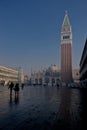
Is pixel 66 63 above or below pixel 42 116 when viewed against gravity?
above

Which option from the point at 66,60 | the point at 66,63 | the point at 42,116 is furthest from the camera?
the point at 66,60

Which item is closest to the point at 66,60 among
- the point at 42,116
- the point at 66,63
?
the point at 66,63

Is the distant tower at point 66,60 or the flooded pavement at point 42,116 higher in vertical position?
the distant tower at point 66,60

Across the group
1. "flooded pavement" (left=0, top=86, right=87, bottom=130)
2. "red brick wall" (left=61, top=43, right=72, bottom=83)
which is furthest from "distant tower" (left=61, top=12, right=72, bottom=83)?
"flooded pavement" (left=0, top=86, right=87, bottom=130)

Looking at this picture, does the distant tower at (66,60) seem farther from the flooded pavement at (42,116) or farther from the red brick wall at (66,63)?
the flooded pavement at (42,116)

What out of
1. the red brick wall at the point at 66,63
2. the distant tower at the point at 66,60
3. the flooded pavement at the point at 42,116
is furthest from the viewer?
the distant tower at the point at 66,60

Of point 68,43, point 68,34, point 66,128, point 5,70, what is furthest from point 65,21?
point 66,128

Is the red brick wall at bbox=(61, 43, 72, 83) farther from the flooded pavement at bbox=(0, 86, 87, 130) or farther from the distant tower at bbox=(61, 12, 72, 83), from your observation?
the flooded pavement at bbox=(0, 86, 87, 130)

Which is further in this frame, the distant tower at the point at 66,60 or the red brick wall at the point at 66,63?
the distant tower at the point at 66,60

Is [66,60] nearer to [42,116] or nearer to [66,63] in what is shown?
[66,63]

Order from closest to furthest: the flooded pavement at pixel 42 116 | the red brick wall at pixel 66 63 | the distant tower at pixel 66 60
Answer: the flooded pavement at pixel 42 116 < the red brick wall at pixel 66 63 < the distant tower at pixel 66 60

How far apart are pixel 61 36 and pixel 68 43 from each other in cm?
1607

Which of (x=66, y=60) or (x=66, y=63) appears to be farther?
(x=66, y=60)

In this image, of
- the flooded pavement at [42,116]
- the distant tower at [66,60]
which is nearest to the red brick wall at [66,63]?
the distant tower at [66,60]
